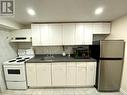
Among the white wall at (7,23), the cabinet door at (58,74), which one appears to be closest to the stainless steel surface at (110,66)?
the cabinet door at (58,74)

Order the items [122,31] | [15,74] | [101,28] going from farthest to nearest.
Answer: [101,28]
[15,74]
[122,31]

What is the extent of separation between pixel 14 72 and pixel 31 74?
483mm

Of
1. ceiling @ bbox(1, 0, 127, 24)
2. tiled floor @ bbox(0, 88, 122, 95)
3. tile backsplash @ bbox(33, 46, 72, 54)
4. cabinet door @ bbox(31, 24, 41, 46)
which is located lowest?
tiled floor @ bbox(0, 88, 122, 95)

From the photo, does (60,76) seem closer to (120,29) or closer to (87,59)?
(87,59)

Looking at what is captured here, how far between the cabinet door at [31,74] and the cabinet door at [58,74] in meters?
0.58

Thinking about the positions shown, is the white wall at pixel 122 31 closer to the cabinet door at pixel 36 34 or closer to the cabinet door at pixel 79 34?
the cabinet door at pixel 79 34

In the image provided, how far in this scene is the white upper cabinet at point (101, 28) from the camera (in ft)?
10.0

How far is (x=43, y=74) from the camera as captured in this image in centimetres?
282

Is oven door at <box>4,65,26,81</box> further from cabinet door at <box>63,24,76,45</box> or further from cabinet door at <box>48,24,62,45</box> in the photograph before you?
cabinet door at <box>63,24,76,45</box>

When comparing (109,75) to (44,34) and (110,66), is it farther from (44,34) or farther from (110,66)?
(44,34)

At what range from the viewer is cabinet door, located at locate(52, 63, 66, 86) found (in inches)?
110

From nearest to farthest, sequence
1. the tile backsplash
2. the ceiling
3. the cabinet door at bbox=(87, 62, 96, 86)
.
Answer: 1. the ceiling
2. the cabinet door at bbox=(87, 62, 96, 86)
3. the tile backsplash

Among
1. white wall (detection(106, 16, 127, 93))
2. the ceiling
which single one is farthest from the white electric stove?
white wall (detection(106, 16, 127, 93))

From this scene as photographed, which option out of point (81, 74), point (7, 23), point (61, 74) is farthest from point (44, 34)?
point (81, 74)
